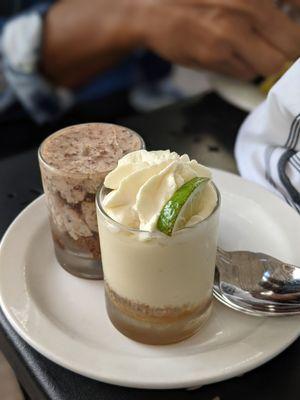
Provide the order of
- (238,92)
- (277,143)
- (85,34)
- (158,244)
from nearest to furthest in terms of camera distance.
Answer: (158,244) → (277,143) → (238,92) → (85,34)

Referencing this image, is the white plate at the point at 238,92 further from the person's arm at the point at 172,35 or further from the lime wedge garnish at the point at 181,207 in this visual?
the lime wedge garnish at the point at 181,207

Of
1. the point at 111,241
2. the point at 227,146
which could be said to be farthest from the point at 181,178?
the point at 227,146

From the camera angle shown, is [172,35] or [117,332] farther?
[172,35]

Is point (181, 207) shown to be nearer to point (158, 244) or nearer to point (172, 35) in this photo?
point (158, 244)

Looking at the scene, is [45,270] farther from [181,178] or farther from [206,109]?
[206,109]

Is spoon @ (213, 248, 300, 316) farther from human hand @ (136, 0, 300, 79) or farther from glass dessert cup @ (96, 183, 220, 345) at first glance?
human hand @ (136, 0, 300, 79)

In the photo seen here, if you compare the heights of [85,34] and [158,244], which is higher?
[158,244]

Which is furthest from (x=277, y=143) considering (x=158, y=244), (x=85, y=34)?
(x=85, y=34)
